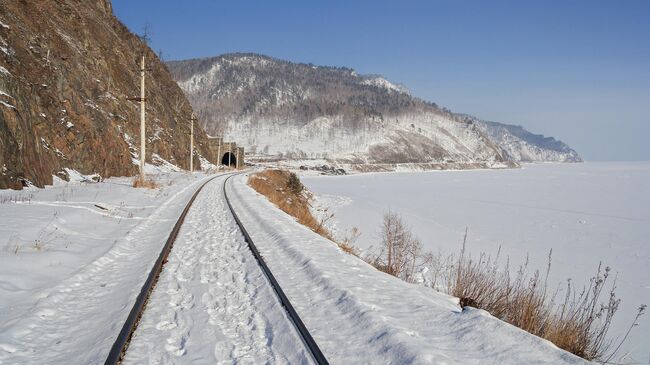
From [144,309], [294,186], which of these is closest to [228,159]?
[294,186]

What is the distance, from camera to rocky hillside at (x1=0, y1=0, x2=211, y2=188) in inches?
607

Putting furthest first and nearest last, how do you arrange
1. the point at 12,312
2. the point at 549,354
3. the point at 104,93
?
1. the point at 104,93
2. the point at 12,312
3. the point at 549,354

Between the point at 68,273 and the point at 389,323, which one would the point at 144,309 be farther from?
the point at 389,323

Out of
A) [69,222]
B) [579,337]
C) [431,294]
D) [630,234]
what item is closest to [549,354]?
[579,337]

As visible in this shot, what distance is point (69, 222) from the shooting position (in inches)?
412

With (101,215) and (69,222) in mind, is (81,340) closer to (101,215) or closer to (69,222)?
(69,222)

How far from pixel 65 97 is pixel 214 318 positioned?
80.5 feet

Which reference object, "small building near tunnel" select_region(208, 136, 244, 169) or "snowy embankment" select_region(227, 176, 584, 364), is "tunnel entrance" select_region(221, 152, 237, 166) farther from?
"snowy embankment" select_region(227, 176, 584, 364)

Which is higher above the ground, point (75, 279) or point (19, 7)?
point (19, 7)

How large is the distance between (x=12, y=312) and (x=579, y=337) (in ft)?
23.9

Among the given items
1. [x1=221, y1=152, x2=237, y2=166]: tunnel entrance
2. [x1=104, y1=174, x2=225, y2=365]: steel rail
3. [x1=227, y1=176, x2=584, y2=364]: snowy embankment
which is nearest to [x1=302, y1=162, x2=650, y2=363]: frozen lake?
[x1=227, y1=176, x2=584, y2=364]: snowy embankment

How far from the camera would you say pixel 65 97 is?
77.7ft

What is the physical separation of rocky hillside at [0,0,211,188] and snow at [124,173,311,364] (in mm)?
11364

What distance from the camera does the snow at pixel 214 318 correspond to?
4113 mm
